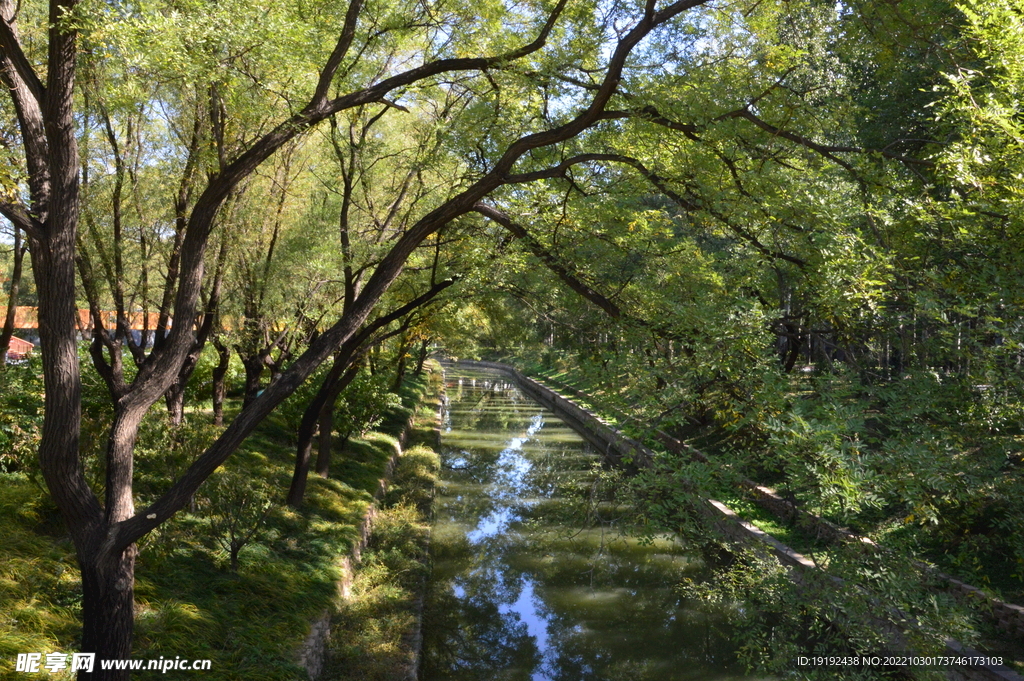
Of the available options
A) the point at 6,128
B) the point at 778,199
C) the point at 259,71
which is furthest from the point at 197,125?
the point at 778,199

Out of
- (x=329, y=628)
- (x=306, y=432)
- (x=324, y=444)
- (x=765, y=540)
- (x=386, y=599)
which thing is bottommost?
(x=386, y=599)

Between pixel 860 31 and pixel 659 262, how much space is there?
9.24 feet

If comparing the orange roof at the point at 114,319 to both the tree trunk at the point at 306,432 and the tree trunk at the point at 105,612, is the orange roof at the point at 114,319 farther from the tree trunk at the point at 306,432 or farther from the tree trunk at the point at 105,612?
the tree trunk at the point at 306,432

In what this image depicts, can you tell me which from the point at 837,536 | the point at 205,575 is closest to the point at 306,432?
the point at 205,575

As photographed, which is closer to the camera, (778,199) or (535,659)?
(778,199)

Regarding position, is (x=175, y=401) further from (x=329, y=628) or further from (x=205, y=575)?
(x=329, y=628)

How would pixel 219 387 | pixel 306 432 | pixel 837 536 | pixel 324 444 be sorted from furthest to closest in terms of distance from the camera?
pixel 219 387, pixel 324 444, pixel 306 432, pixel 837 536

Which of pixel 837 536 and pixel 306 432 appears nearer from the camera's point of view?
pixel 837 536

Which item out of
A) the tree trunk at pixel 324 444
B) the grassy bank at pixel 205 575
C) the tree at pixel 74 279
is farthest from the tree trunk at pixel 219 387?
the tree at pixel 74 279

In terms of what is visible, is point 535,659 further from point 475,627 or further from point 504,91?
point 504,91

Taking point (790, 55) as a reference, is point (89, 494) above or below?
below

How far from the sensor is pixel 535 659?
958 cm

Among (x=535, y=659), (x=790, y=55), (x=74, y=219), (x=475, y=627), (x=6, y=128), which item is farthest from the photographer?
(x=475, y=627)

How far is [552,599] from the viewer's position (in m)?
11.5
